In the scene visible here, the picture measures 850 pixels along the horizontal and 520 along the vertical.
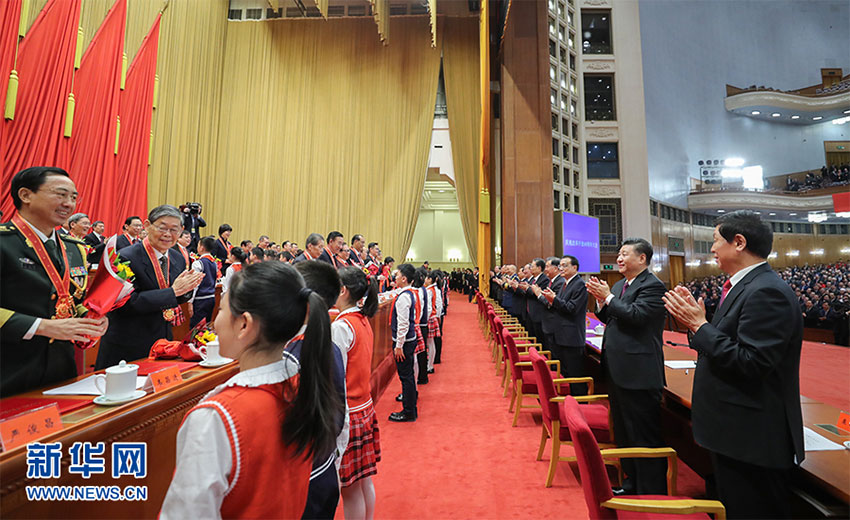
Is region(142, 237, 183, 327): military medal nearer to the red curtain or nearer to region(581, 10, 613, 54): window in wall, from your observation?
the red curtain

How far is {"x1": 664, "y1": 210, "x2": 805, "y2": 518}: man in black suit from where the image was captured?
3.77 ft

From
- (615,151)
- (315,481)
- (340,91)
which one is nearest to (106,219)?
(340,91)

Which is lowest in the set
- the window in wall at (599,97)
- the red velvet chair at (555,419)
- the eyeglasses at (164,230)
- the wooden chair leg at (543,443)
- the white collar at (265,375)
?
the wooden chair leg at (543,443)

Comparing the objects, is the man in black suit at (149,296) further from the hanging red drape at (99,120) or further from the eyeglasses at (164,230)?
the hanging red drape at (99,120)

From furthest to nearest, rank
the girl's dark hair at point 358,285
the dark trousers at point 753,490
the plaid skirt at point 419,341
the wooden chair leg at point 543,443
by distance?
the plaid skirt at point 419,341
the wooden chair leg at point 543,443
the girl's dark hair at point 358,285
the dark trousers at point 753,490

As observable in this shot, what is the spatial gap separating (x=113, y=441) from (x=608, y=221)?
11975mm

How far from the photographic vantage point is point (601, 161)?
11062mm

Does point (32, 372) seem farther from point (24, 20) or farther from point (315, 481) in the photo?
point (24, 20)

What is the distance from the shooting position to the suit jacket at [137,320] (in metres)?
1.79

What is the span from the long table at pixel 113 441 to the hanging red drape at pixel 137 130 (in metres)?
8.15

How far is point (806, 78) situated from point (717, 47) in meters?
3.12

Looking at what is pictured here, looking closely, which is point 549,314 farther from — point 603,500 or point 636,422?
point 603,500

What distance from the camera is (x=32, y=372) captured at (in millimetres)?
1145

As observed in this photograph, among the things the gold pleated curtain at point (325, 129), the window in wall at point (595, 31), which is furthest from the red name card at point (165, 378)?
the window in wall at point (595, 31)
